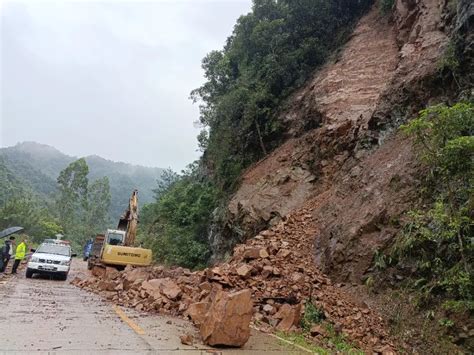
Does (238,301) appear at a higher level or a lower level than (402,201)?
lower

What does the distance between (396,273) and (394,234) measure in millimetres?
1014

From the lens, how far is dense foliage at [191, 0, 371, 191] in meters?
19.7

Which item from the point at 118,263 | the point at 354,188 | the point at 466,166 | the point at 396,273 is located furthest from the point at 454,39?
the point at 118,263

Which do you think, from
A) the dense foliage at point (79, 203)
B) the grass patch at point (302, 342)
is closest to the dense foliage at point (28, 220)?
the dense foliage at point (79, 203)

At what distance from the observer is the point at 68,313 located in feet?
26.2

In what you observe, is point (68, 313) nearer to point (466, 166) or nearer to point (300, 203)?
point (466, 166)

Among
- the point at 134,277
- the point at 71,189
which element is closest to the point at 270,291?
the point at 134,277

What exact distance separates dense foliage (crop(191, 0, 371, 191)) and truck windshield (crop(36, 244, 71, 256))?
27.1ft

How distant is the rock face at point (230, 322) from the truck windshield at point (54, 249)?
13129 millimetres

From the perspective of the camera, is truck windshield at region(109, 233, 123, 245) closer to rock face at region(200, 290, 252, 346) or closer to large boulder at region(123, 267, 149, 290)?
large boulder at region(123, 267, 149, 290)

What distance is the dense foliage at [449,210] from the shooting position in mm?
6312

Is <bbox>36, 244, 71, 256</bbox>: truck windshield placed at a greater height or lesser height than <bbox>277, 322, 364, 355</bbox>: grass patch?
lesser

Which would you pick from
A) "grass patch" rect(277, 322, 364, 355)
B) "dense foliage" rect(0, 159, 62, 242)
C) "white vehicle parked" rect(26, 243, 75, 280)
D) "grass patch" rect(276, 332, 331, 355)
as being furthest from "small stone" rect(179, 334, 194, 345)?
"dense foliage" rect(0, 159, 62, 242)

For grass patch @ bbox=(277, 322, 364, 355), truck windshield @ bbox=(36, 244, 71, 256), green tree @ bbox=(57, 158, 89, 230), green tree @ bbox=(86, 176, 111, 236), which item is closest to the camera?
grass patch @ bbox=(277, 322, 364, 355)
